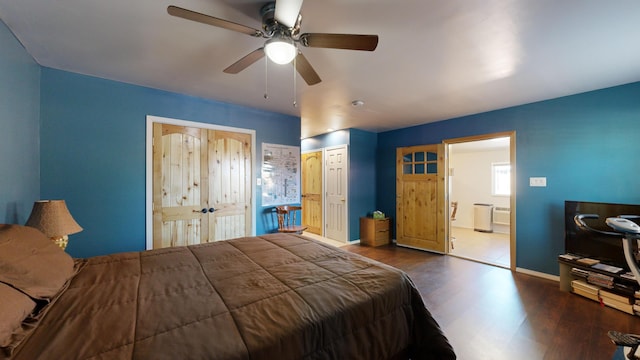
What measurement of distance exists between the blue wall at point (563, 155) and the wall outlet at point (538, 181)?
51 millimetres

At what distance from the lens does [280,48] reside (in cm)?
158

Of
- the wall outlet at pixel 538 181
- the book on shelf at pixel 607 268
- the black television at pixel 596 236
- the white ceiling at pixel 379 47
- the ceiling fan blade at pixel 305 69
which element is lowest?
the book on shelf at pixel 607 268

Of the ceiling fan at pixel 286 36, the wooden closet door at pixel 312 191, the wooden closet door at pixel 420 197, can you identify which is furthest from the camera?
the wooden closet door at pixel 312 191

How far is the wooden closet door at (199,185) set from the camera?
303cm

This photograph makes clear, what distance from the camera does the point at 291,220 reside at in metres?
4.10

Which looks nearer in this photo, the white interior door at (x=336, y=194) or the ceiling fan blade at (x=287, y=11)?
the ceiling fan blade at (x=287, y=11)

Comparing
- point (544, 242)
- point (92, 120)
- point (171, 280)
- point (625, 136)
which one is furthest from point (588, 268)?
point (92, 120)

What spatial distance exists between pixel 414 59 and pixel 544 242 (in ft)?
10.5

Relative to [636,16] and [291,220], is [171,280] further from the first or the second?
[636,16]

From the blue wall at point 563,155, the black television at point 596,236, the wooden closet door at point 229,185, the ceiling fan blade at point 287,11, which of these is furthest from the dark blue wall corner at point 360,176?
the ceiling fan blade at point 287,11

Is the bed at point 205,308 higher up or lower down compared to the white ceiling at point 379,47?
lower down

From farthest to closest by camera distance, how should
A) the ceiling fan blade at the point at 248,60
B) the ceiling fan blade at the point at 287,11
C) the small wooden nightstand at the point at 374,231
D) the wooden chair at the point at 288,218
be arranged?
1. the small wooden nightstand at the point at 374,231
2. the wooden chair at the point at 288,218
3. the ceiling fan blade at the point at 248,60
4. the ceiling fan blade at the point at 287,11

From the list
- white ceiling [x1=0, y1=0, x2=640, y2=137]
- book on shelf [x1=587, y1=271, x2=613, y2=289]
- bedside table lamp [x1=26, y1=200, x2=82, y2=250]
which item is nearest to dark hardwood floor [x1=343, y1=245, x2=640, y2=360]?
book on shelf [x1=587, y1=271, x2=613, y2=289]

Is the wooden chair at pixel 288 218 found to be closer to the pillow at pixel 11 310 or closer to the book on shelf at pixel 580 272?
the pillow at pixel 11 310
